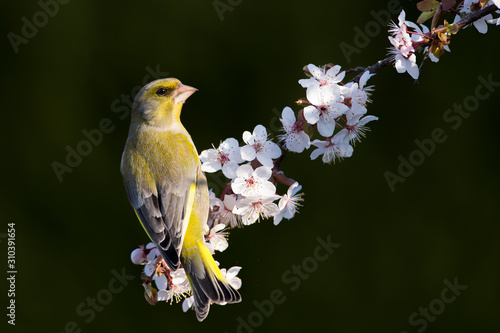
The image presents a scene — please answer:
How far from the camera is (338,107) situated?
3.24 ft

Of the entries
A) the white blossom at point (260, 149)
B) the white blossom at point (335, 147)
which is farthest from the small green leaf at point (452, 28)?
the white blossom at point (260, 149)

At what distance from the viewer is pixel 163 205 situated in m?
1.20

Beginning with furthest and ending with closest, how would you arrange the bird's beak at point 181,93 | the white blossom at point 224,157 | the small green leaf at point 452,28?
1. the bird's beak at point 181,93
2. the white blossom at point 224,157
3. the small green leaf at point 452,28

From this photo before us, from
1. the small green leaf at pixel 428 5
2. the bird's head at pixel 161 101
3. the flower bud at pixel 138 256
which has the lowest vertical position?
the small green leaf at pixel 428 5

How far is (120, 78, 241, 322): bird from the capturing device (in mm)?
1104

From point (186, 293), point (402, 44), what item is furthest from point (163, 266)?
point (402, 44)

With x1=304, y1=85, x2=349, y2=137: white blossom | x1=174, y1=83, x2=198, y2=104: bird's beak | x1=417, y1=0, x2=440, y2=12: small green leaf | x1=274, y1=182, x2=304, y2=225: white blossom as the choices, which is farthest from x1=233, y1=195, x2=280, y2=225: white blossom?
x1=417, y1=0, x2=440, y2=12: small green leaf

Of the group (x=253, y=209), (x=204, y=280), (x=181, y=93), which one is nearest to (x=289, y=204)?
(x=253, y=209)

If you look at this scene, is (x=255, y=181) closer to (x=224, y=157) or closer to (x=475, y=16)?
(x=224, y=157)

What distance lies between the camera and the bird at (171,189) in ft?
3.62

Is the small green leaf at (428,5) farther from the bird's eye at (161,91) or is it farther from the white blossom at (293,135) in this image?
the bird's eye at (161,91)

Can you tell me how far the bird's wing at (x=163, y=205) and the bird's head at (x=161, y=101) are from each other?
0.53 feet

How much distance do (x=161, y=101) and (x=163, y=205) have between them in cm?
30

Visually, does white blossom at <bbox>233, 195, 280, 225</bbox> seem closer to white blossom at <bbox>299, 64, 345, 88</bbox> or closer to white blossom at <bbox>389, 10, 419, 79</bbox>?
white blossom at <bbox>299, 64, 345, 88</bbox>
